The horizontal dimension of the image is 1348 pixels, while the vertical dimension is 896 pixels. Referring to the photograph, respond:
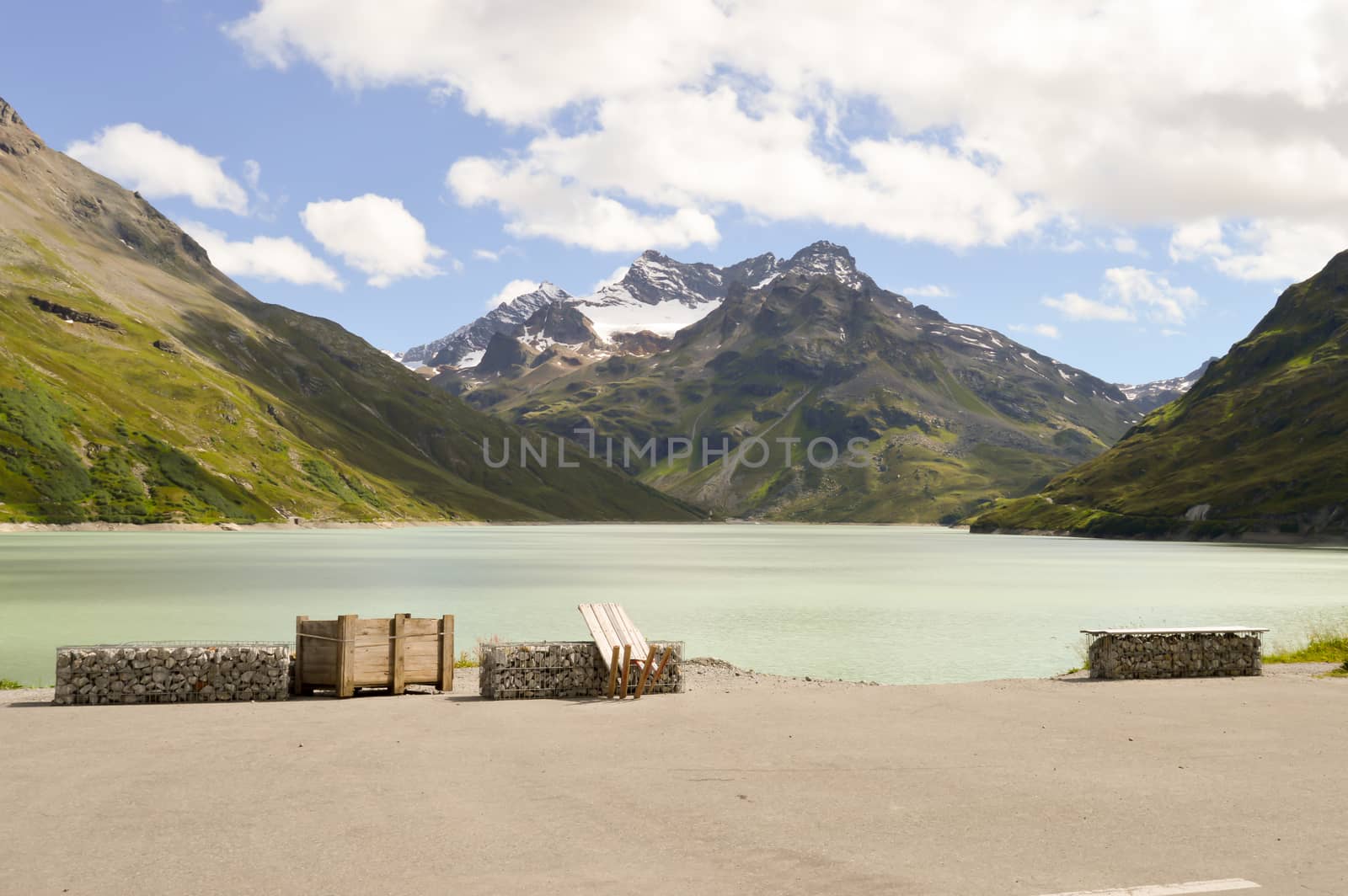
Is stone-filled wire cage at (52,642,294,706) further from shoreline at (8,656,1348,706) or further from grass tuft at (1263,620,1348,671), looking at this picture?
grass tuft at (1263,620,1348,671)

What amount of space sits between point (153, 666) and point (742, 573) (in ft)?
319

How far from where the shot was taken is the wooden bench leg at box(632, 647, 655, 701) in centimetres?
2794

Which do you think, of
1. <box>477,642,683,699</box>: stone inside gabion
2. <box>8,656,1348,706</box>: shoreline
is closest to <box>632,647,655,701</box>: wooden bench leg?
<box>477,642,683,699</box>: stone inside gabion

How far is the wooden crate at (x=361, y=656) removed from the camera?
27.1 meters

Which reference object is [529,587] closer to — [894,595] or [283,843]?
[894,595]

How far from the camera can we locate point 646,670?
28156mm

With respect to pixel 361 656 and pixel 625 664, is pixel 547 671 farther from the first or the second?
pixel 361 656

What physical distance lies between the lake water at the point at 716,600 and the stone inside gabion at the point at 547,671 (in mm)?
14949

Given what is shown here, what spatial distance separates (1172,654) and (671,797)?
71.6 feet

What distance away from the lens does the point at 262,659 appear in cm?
Result: 2666

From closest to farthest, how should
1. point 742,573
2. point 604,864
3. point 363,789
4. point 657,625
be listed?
point 604,864 < point 363,789 < point 657,625 < point 742,573

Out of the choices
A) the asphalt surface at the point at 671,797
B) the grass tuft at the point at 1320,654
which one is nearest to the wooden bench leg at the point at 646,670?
the asphalt surface at the point at 671,797

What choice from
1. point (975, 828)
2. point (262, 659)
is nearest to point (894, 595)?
point (262, 659)

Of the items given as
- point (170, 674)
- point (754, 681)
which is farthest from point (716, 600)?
point (170, 674)
